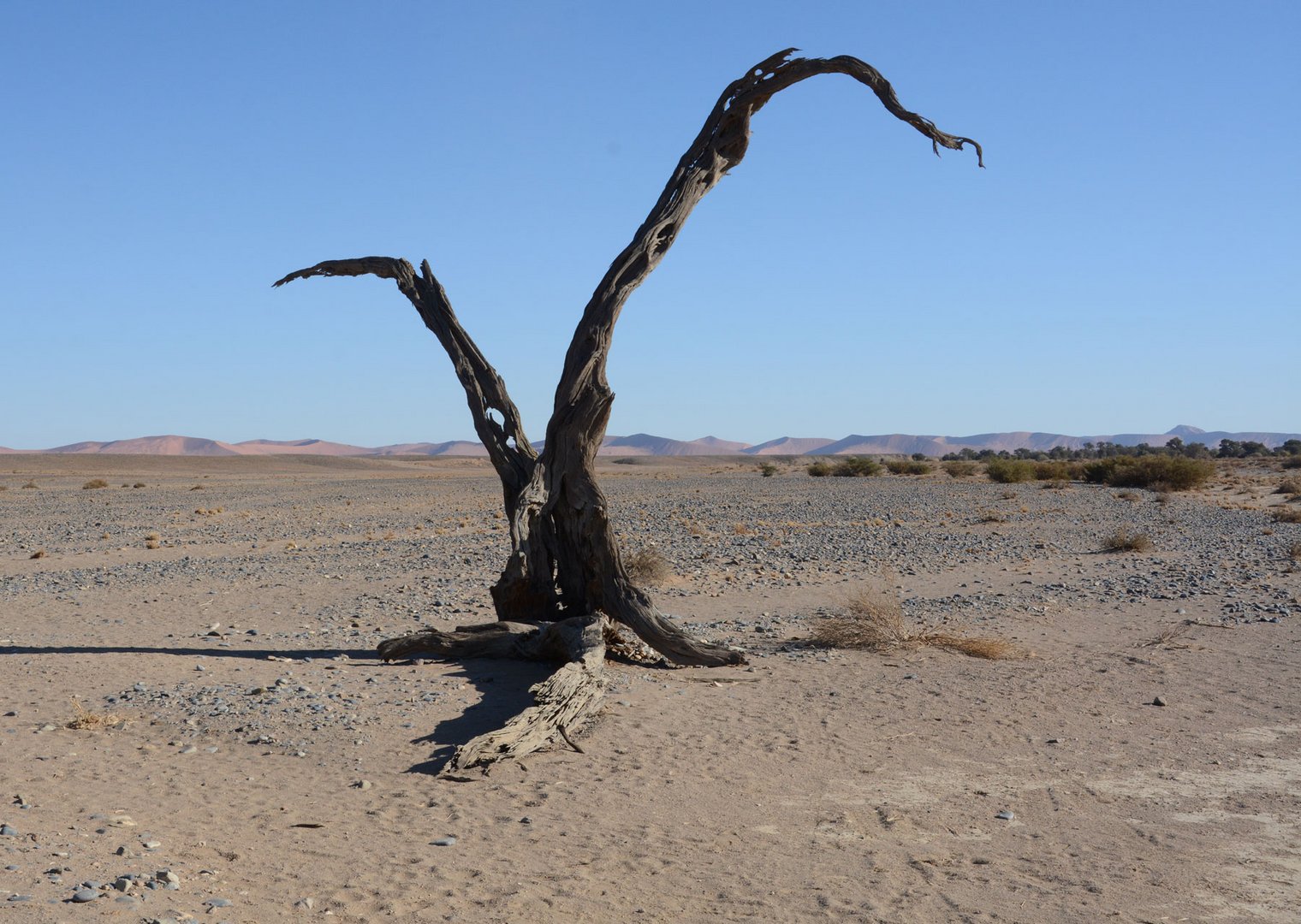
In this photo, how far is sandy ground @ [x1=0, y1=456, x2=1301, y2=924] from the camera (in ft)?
17.7

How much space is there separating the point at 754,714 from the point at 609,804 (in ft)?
7.91

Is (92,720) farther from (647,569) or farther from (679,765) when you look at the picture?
(647,569)

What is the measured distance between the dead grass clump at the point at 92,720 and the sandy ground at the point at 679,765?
6 cm

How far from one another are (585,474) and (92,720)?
14.4 feet

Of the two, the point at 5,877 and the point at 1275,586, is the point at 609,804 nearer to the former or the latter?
the point at 5,877

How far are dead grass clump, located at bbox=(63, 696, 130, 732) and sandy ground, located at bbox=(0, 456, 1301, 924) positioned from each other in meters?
0.06

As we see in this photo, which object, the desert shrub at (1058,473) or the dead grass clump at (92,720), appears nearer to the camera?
the dead grass clump at (92,720)

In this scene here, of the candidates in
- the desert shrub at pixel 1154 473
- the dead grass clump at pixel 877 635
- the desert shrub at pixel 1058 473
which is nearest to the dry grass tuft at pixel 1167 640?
the dead grass clump at pixel 877 635

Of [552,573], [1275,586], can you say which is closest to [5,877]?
[552,573]

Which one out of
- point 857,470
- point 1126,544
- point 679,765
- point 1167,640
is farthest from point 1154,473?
point 679,765

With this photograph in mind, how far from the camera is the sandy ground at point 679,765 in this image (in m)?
5.40

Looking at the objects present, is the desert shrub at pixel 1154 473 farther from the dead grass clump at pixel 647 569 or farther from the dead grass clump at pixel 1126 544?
→ the dead grass clump at pixel 647 569

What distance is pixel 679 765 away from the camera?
298 inches

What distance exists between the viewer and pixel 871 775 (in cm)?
739
